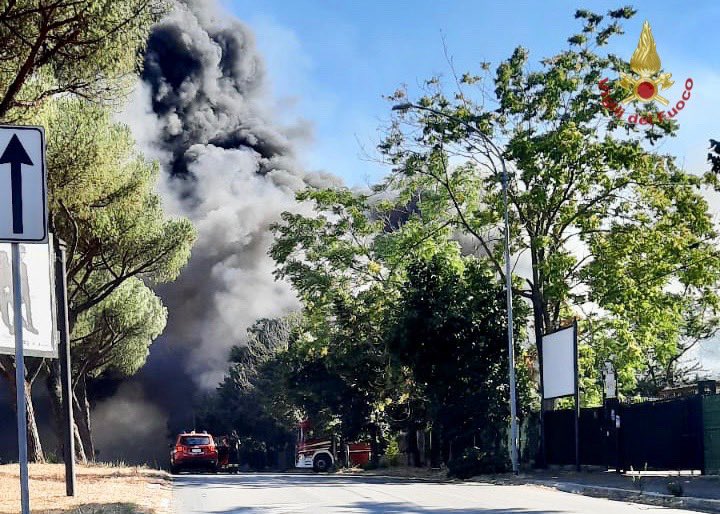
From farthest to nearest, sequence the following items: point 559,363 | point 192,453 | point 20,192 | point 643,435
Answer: point 192,453, point 559,363, point 643,435, point 20,192

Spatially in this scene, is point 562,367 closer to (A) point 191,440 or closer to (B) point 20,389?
(A) point 191,440

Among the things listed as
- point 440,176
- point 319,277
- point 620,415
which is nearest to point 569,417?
point 620,415

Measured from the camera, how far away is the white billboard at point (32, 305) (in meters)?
15.4

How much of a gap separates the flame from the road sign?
29.2 metres

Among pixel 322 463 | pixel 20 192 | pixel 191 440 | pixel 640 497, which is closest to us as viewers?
pixel 20 192

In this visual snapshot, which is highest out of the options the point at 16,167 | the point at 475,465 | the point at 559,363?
the point at 16,167

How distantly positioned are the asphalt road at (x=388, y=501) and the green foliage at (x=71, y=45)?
870 centimetres

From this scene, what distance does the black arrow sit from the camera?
24.7 ft

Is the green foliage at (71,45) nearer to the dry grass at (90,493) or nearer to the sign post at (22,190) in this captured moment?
the dry grass at (90,493)

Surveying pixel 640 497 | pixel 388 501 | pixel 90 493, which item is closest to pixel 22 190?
pixel 388 501

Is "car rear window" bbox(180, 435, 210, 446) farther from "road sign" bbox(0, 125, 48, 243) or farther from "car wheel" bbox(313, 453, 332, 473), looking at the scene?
"road sign" bbox(0, 125, 48, 243)

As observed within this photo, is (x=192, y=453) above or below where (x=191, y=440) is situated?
below

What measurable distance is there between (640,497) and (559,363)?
11401 mm

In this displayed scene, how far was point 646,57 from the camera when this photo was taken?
3459 centimetres
